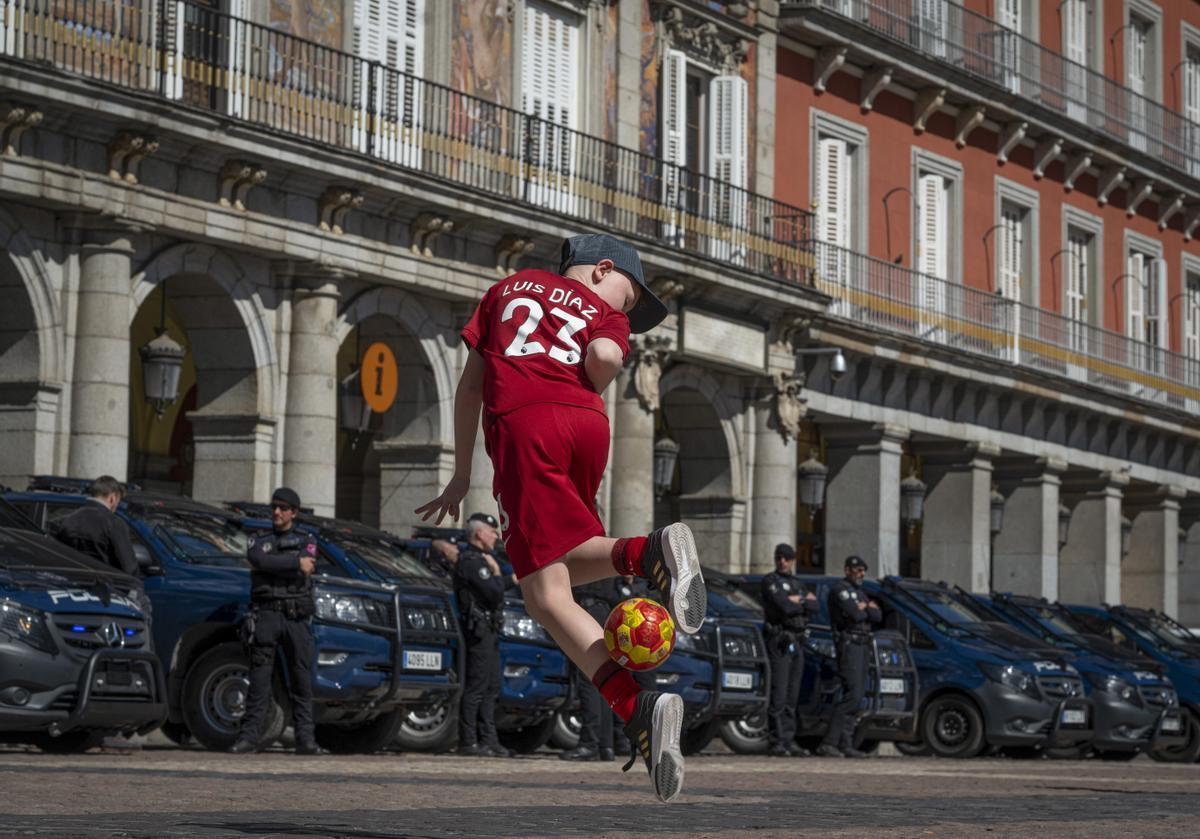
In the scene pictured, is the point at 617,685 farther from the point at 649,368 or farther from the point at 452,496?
the point at 649,368

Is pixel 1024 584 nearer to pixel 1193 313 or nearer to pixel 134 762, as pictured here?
pixel 1193 313

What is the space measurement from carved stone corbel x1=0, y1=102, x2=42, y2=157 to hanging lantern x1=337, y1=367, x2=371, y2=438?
618 centimetres

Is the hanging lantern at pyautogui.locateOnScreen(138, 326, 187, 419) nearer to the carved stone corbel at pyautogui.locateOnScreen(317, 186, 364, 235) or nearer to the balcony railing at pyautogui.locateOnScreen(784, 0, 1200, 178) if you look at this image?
the carved stone corbel at pyautogui.locateOnScreen(317, 186, 364, 235)

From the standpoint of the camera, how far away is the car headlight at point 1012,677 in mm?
23094

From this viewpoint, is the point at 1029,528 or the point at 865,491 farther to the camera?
the point at 1029,528

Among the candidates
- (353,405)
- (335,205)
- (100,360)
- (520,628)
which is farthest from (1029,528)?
(520,628)

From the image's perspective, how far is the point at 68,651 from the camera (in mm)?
14273

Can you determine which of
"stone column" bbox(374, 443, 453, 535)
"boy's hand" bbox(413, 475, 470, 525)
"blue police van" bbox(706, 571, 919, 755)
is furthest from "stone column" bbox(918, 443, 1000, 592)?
"boy's hand" bbox(413, 475, 470, 525)

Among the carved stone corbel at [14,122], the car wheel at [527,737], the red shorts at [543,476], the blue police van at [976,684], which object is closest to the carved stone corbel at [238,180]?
the carved stone corbel at [14,122]

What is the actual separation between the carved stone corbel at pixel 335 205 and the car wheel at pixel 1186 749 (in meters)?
10.3

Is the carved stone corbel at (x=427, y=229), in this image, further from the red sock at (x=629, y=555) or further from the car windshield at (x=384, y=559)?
the red sock at (x=629, y=555)

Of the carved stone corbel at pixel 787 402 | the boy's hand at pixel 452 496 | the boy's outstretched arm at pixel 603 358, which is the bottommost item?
the boy's hand at pixel 452 496

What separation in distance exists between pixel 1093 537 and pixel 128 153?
80.4 ft

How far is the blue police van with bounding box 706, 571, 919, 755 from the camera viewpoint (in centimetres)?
2205
